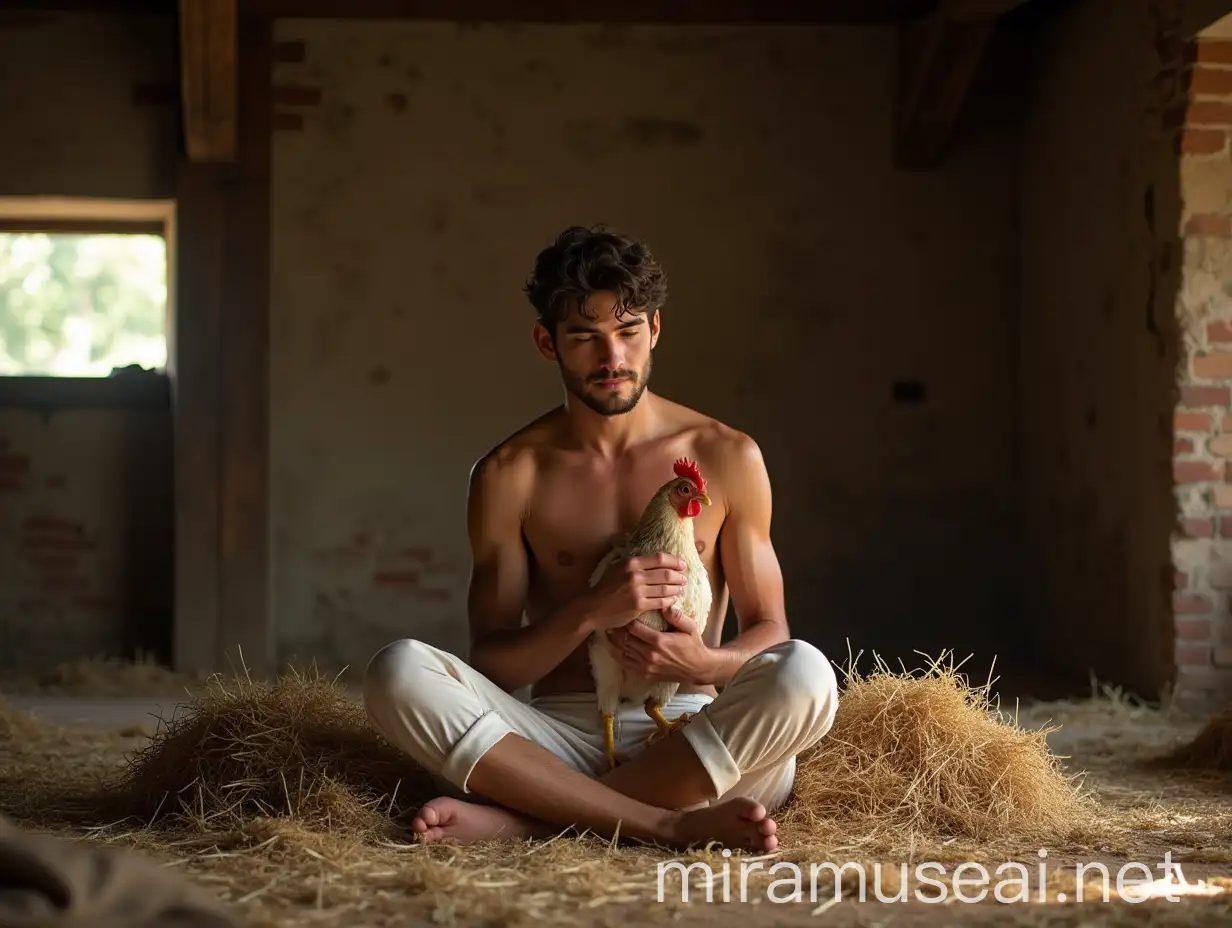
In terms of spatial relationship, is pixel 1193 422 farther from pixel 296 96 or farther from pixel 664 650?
pixel 296 96

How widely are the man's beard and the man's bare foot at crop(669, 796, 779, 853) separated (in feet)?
2.53

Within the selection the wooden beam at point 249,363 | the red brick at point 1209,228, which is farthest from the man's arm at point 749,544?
the wooden beam at point 249,363

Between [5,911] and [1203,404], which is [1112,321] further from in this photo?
[5,911]

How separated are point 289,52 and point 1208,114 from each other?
3551 mm

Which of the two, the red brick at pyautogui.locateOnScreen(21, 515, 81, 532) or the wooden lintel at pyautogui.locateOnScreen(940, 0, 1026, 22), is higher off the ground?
the wooden lintel at pyautogui.locateOnScreen(940, 0, 1026, 22)

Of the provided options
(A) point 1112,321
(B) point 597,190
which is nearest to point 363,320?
(B) point 597,190

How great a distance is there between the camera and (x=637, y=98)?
627 cm

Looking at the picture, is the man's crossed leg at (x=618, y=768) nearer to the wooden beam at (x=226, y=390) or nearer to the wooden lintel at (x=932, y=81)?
the wooden beam at (x=226, y=390)

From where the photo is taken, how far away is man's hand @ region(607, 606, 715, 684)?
2.64 metres

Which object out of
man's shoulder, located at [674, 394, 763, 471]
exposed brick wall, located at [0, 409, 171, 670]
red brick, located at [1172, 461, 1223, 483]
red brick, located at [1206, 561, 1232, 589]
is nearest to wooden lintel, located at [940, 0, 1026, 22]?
red brick, located at [1172, 461, 1223, 483]

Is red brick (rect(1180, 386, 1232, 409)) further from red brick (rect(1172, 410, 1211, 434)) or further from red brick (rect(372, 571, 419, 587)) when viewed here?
red brick (rect(372, 571, 419, 587))

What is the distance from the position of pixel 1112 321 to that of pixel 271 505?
335cm

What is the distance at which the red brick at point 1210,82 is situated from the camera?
464 centimetres

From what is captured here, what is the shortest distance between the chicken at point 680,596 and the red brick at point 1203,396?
2573 mm
